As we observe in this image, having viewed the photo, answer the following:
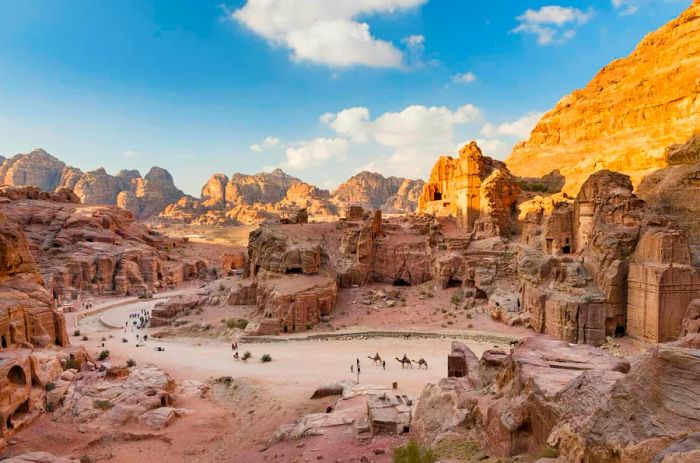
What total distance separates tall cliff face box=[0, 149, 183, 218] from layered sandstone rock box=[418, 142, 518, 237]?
8144 cm

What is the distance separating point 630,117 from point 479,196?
30.3 meters

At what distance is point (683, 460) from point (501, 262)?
25.0 meters

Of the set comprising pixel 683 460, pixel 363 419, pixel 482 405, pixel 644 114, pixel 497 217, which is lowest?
pixel 363 419

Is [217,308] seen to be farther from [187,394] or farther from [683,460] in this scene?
[683,460]

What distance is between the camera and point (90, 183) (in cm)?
9412

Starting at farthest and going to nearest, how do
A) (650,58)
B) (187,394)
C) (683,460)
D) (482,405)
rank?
(650,58) → (187,394) → (482,405) → (683,460)

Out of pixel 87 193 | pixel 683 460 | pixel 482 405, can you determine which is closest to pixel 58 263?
pixel 482 405

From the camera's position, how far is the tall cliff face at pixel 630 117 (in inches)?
1459

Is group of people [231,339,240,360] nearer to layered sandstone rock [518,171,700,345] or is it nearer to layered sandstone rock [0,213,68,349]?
layered sandstone rock [0,213,68,349]

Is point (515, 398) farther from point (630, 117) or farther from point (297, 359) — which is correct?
point (630, 117)

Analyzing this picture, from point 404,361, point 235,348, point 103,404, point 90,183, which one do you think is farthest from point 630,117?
point 90,183

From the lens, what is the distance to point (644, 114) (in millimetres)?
46969

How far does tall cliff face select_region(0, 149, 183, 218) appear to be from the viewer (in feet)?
307

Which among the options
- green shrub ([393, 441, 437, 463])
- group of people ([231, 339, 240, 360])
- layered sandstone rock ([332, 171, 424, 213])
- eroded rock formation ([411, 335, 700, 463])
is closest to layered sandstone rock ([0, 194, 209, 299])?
group of people ([231, 339, 240, 360])
